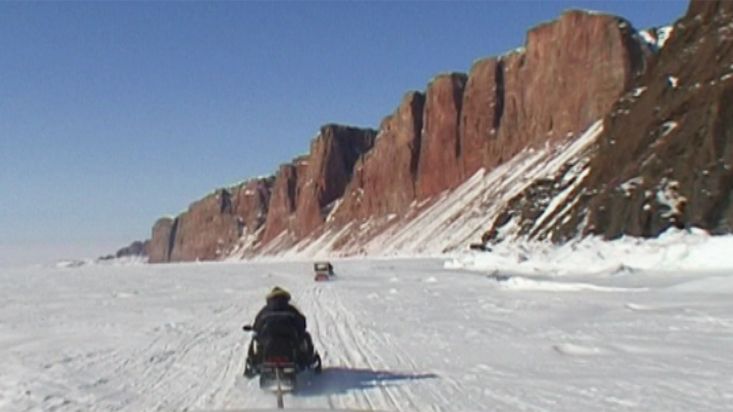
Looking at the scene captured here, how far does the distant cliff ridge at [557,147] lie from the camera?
36969mm

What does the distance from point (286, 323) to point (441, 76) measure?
158 m

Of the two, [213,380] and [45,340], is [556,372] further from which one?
[45,340]

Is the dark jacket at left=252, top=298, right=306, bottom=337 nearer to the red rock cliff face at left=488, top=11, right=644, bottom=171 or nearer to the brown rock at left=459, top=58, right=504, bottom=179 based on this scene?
the red rock cliff face at left=488, top=11, right=644, bottom=171

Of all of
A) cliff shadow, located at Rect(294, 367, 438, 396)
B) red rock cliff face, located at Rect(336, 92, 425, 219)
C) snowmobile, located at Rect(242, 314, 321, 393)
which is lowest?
cliff shadow, located at Rect(294, 367, 438, 396)

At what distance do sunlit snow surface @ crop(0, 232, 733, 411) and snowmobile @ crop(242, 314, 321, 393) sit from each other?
0.20 m

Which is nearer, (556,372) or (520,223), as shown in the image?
(556,372)

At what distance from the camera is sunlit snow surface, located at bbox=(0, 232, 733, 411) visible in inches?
343

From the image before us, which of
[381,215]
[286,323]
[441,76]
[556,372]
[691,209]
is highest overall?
[441,76]

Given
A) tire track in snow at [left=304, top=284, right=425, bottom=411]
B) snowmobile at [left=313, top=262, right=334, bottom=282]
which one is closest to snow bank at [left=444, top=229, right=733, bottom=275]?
snowmobile at [left=313, top=262, right=334, bottom=282]

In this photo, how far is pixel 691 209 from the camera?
33281mm

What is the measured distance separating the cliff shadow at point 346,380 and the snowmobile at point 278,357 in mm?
283

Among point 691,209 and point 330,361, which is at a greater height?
point 691,209

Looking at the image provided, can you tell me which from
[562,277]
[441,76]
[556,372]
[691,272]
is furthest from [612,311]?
[441,76]

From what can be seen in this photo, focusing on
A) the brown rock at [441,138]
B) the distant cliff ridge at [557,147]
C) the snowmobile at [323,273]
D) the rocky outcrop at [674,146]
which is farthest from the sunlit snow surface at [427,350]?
the brown rock at [441,138]
